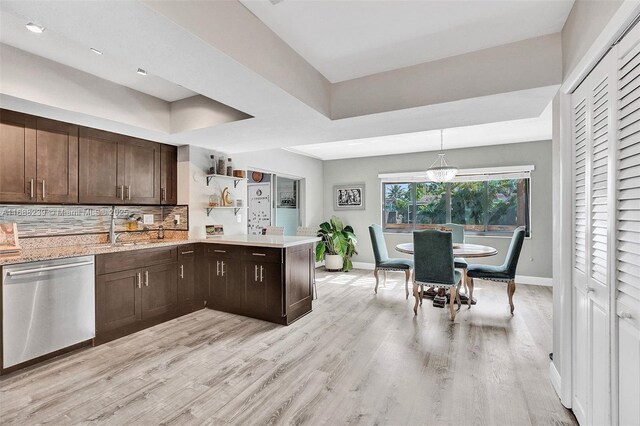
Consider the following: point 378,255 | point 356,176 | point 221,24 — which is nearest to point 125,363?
point 221,24

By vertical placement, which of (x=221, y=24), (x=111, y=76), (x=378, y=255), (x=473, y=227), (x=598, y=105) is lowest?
(x=378, y=255)

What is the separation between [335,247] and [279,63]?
472cm

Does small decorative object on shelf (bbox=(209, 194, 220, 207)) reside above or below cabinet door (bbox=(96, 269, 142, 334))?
above

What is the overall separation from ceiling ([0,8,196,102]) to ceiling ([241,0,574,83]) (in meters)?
1.05

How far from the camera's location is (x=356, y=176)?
273 inches

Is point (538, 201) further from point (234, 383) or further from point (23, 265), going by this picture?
point (23, 265)

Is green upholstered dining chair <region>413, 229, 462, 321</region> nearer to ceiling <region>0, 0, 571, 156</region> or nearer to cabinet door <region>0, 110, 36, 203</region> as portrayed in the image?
ceiling <region>0, 0, 571, 156</region>

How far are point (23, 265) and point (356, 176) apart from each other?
5.67 m

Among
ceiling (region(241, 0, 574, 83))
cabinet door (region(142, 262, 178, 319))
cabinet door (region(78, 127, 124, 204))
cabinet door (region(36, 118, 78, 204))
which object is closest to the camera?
ceiling (region(241, 0, 574, 83))

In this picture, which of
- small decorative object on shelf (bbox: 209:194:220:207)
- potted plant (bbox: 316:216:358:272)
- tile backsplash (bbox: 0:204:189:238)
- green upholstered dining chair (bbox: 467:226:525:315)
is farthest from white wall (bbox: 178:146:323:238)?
green upholstered dining chair (bbox: 467:226:525:315)

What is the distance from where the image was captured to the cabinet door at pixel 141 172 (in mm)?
3557

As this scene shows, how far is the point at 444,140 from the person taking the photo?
526 cm

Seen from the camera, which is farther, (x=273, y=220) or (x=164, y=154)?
(x=273, y=220)

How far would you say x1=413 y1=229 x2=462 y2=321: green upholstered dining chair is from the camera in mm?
3586
